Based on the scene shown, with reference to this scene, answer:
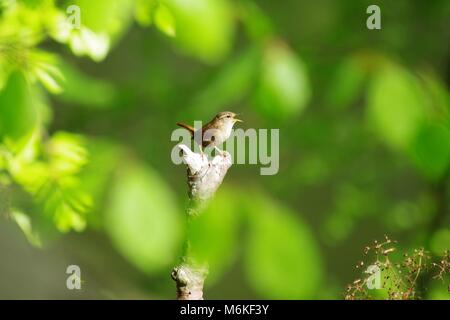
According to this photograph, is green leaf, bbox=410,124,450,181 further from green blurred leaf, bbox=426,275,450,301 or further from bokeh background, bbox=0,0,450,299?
green blurred leaf, bbox=426,275,450,301

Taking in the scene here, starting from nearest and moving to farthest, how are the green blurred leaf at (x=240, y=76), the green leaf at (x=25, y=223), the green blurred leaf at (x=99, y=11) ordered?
the green blurred leaf at (x=99, y=11), the green blurred leaf at (x=240, y=76), the green leaf at (x=25, y=223)

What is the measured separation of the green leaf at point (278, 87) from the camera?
0.33 meters

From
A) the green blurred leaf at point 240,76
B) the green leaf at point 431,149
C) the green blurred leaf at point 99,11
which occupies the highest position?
the green blurred leaf at point 240,76

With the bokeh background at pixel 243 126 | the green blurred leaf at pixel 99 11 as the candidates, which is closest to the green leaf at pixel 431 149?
the bokeh background at pixel 243 126

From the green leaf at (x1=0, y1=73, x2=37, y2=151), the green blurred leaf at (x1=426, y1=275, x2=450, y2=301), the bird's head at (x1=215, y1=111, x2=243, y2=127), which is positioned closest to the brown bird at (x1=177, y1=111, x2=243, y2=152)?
the bird's head at (x1=215, y1=111, x2=243, y2=127)

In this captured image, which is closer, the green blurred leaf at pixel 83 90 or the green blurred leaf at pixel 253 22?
the green blurred leaf at pixel 253 22

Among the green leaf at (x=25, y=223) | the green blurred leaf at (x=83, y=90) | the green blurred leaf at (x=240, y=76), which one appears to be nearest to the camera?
the green blurred leaf at (x=240, y=76)

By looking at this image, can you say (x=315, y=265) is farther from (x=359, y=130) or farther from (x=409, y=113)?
(x=359, y=130)

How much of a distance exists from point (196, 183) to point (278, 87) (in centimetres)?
7

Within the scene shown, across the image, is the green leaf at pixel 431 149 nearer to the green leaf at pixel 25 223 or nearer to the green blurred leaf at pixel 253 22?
the green blurred leaf at pixel 253 22

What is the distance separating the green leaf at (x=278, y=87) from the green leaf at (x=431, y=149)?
0.06 meters

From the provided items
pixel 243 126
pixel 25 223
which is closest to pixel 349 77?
pixel 243 126

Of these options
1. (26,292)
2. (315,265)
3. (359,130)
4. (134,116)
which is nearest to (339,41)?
(359,130)
